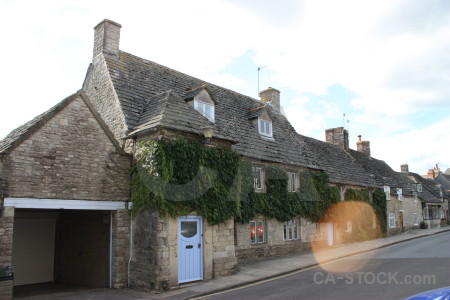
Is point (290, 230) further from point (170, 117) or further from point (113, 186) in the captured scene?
point (113, 186)

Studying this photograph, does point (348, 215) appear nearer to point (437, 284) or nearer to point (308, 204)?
point (308, 204)

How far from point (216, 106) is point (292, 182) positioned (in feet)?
20.3

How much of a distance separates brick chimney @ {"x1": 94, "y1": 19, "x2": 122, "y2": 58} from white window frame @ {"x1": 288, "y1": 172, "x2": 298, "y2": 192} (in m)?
11.2

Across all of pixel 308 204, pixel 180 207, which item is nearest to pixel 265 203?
pixel 308 204

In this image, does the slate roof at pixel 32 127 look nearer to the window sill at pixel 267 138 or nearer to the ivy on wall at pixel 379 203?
the window sill at pixel 267 138

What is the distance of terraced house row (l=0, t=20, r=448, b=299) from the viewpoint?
1089 centimetres

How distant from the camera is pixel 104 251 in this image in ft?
42.0

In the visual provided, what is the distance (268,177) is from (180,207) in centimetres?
768

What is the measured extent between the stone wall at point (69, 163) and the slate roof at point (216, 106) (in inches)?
55.4

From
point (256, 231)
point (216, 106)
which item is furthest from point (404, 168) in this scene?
point (216, 106)

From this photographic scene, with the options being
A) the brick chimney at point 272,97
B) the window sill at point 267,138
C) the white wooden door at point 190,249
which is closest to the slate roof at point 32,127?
the white wooden door at point 190,249

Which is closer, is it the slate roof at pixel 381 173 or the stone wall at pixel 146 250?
the stone wall at pixel 146 250

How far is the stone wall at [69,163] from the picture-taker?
1028 cm

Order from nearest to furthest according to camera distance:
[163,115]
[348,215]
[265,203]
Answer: [163,115] < [265,203] < [348,215]
